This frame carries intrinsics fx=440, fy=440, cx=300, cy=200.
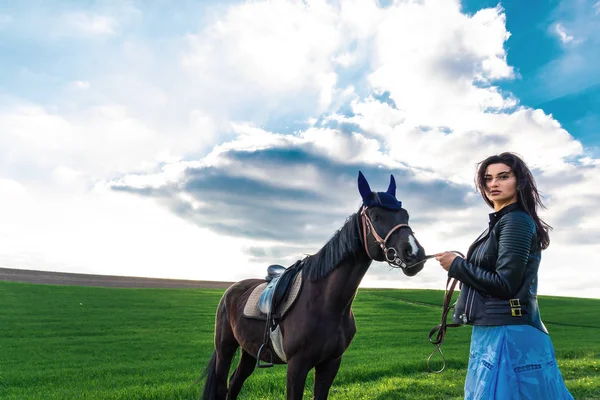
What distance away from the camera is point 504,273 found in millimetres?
2871

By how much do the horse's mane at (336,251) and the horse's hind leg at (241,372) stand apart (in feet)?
6.70

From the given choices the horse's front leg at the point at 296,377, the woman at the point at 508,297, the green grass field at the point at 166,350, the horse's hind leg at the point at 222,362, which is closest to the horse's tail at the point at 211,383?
the horse's hind leg at the point at 222,362

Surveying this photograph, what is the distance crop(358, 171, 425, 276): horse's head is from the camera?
162 inches

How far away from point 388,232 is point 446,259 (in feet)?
4.08

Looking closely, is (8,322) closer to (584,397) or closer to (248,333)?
(248,333)

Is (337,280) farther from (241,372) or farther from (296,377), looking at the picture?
(241,372)

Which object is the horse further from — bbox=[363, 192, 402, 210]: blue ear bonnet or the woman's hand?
the woman's hand

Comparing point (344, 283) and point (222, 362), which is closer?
point (344, 283)

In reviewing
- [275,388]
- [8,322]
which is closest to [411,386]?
[275,388]

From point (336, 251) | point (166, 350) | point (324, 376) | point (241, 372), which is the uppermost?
point (336, 251)

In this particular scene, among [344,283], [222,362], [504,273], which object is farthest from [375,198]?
[222,362]

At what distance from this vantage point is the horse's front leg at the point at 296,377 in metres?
4.81

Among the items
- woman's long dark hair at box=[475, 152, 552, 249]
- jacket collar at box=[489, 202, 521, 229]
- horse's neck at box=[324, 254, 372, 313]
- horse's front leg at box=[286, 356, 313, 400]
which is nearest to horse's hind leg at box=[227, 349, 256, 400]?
horse's front leg at box=[286, 356, 313, 400]

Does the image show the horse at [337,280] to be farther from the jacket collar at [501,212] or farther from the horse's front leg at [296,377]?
the jacket collar at [501,212]
